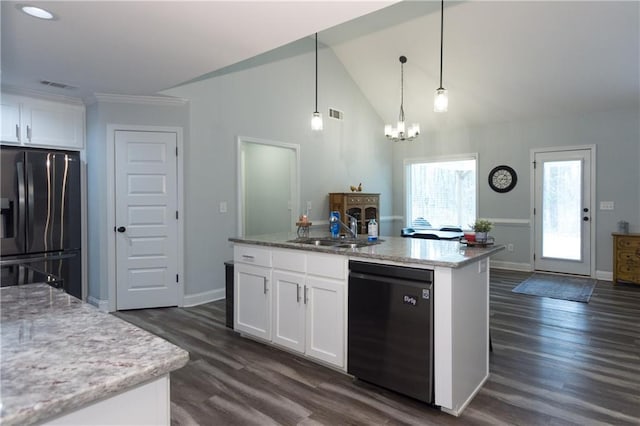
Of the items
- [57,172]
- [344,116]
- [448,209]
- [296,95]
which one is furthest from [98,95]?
[448,209]

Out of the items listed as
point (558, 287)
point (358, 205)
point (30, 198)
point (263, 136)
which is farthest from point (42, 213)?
point (558, 287)

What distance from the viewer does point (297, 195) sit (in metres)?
5.99

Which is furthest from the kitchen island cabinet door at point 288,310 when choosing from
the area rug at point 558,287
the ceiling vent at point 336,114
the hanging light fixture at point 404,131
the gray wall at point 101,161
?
the ceiling vent at point 336,114

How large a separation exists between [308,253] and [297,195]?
3.09 metres

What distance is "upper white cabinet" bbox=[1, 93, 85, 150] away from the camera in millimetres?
3873

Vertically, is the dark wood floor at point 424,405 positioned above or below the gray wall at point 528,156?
below

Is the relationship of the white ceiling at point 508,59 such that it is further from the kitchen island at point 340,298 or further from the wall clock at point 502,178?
the kitchen island at point 340,298

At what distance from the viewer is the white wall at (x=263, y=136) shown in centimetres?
470

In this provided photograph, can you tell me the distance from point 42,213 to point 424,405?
3.94 m

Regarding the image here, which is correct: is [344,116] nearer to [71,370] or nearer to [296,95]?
[296,95]

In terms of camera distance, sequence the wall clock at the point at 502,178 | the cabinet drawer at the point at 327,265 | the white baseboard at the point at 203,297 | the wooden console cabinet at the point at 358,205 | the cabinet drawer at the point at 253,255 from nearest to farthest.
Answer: the cabinet drawer at the point at 327,265
the cabinet drawer at the point at 253,255
the white baseboard at the point at 203,297
the wooden console cabinet at the point at 358,205
the wall clock at the point at 502,178

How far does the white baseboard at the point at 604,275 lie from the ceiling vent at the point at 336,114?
15.6 feet

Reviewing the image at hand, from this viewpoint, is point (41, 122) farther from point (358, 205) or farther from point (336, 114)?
point (358, 205)

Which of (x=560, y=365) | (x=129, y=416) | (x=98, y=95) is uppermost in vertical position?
(x=98, y=95)
